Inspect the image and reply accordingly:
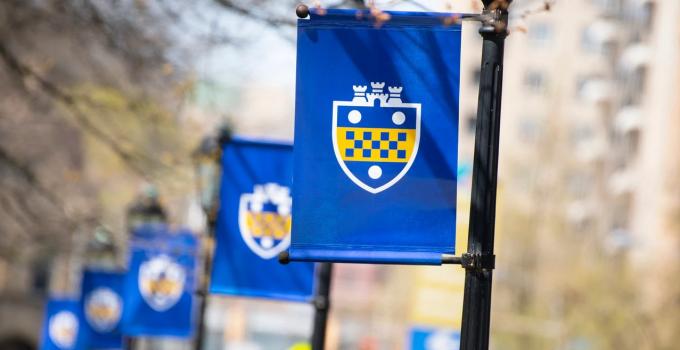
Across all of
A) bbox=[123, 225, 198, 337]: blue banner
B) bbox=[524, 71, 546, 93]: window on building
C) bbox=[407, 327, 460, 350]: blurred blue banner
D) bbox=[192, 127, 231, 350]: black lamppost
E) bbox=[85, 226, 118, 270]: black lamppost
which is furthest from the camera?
bbox=[524, 71, 546, 93]: window on building

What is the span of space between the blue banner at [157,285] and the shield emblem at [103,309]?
15.5 feet

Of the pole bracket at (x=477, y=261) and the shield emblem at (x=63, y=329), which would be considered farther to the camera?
the shield emblem at (x=63, y=329)

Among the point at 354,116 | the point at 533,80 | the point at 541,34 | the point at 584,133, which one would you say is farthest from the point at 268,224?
the point at 541,34

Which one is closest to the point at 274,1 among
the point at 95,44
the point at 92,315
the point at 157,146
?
the point at 95,44

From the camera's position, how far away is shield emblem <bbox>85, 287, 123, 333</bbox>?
2302 cm

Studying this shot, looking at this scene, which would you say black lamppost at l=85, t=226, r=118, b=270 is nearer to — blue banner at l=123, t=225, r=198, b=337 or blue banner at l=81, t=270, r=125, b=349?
blue banner at l=81, t=270, r=125, b=349

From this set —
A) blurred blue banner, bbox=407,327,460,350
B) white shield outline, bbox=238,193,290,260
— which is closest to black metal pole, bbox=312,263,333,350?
white shield outline, bbox=238,193,290,260

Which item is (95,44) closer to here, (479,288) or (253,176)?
(253,176)

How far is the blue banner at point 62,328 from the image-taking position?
24.6 m

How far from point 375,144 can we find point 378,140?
0.03 m

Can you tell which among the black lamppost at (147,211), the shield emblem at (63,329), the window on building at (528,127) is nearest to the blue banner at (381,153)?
the black lamppost at (147,211)

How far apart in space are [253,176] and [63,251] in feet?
33.5

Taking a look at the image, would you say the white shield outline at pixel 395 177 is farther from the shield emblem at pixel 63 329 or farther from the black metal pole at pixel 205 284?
the shield emblem at pixel 63 329

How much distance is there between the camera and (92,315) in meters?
23.1
